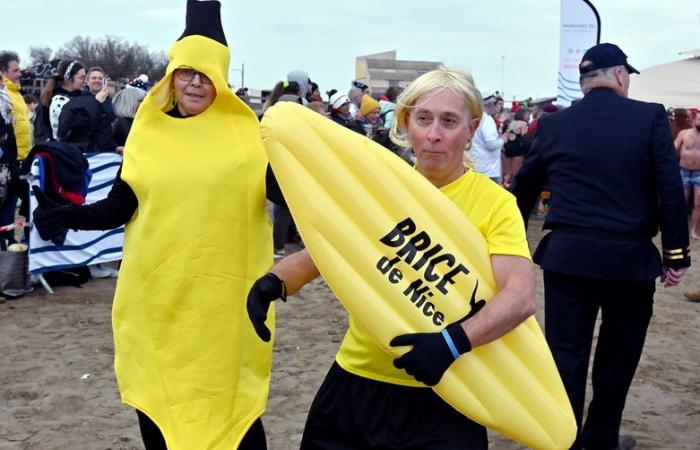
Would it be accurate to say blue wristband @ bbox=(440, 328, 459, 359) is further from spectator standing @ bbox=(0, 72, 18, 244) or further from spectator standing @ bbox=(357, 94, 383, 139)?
spectator standing @ bbox=(357, 94, 383, 139)

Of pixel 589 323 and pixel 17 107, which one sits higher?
pixel 17 107

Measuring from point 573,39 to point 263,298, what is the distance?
947cm

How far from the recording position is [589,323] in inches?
152

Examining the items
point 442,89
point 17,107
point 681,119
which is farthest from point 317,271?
point 681,119

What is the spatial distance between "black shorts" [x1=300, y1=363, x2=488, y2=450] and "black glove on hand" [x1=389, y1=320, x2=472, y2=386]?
213mm

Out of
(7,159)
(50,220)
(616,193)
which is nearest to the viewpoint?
(50,220)

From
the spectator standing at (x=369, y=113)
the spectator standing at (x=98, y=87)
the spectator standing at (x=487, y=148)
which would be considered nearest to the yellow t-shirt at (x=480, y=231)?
the spectator standing at (x=98, y=87)

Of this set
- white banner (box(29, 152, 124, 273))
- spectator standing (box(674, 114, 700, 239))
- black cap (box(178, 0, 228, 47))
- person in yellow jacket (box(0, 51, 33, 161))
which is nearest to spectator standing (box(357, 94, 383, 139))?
white banner (box(29, 152, 124, 273))

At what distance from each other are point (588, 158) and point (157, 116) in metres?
1.92

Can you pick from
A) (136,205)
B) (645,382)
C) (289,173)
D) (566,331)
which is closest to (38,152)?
(136,205)

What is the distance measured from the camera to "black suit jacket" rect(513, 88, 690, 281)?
12.1 feet

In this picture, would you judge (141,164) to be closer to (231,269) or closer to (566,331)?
(231,269)

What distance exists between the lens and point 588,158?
12.4 ft

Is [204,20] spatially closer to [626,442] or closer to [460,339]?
[460,339]
